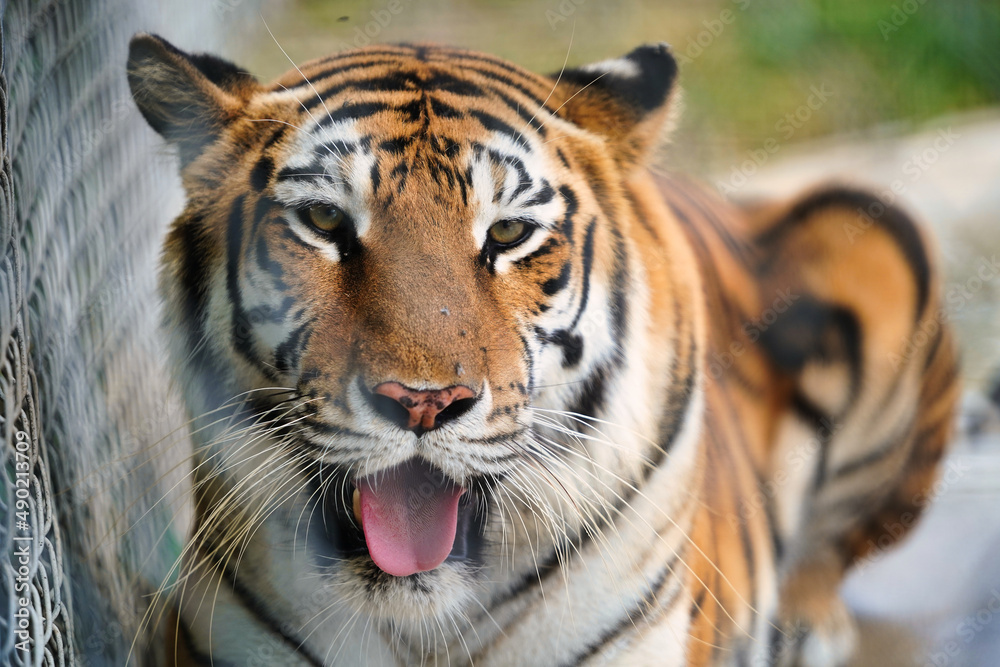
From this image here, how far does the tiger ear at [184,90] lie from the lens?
2.12 feet

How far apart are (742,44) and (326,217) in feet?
1.83

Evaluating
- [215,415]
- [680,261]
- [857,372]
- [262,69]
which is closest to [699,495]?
[680,261]

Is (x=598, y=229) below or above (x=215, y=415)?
above

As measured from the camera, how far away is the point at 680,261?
2.75 ft

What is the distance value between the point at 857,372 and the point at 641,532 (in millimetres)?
508

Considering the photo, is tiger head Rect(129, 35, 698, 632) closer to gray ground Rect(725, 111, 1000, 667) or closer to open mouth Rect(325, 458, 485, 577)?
open mouth Rect(325, 458, 485, 577)

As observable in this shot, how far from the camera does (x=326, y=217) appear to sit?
621 millimetres

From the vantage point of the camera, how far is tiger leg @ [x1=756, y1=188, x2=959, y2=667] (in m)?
1.04

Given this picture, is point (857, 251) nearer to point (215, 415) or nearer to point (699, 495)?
point (699, 495)

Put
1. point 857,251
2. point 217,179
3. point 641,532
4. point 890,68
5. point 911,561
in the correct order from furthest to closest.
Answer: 1. point 911,561
2. point 857,251
3. point 890,68
4. point 641,532
5. point 217,179

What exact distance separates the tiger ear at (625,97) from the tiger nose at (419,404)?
0.99 feet

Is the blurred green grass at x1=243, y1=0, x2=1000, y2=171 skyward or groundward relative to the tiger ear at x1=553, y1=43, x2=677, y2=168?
skyward

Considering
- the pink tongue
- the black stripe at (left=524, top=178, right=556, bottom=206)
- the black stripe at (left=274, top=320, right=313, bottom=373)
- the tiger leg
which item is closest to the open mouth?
the pink tongue

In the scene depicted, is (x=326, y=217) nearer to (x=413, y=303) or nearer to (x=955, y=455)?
(x=413, y=303)
